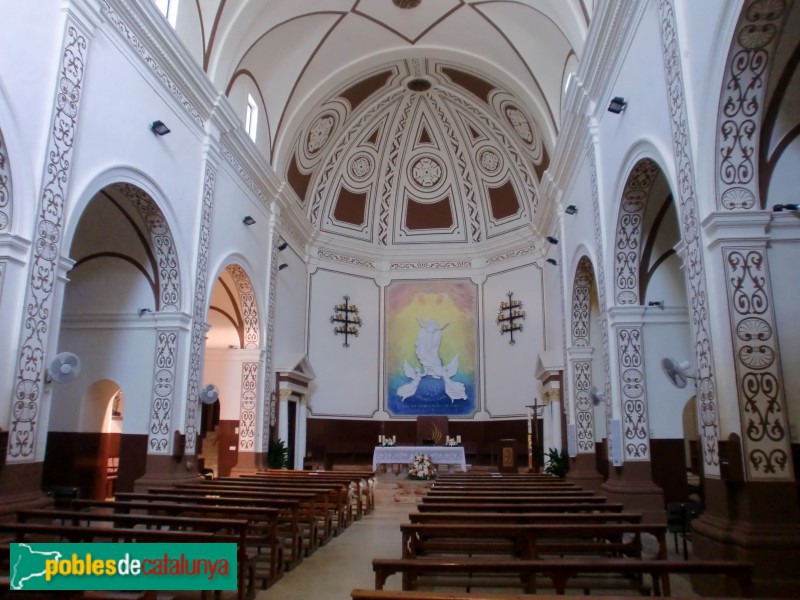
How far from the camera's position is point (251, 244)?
14805 mm

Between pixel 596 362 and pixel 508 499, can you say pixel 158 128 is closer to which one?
pixel 508 499

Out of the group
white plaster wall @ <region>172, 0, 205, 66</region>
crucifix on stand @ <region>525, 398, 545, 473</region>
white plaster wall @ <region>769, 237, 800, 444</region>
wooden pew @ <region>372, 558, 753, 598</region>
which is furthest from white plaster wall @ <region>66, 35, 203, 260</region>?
crucifix on stand @ <region>525, 398, 545, 473</region>

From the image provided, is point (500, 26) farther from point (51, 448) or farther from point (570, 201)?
point (51, 448)

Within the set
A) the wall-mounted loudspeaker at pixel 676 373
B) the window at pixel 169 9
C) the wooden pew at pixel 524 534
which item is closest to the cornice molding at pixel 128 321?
the window at pixel 169 9

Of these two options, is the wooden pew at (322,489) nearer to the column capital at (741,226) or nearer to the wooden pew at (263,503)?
the wooden pew at (263,503)

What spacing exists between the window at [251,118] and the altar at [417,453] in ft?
28.0

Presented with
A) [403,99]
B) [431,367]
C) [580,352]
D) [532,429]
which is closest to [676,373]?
[580,352]

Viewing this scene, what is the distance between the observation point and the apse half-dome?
18.6m

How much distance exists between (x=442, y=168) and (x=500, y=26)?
6.74 meters

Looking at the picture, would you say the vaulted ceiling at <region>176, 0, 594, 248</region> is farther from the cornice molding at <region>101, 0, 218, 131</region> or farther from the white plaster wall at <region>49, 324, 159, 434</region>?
the white plaster wall at <region>49, 324, 159, 434</region>

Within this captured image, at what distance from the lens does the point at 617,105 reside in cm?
914

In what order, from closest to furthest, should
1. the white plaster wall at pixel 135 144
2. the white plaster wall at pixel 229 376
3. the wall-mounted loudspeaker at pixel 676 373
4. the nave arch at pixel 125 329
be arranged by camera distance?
the wall-mounted loudspeaker at pixel 676 373, the white plaster wall at pixel 135 144, the nave arch at pixel 125 329, the white plaster wall at pixel 229 376

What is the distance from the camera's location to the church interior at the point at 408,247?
233 inches

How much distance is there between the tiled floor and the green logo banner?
78.1 inches
